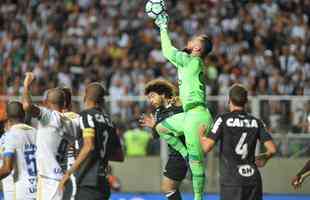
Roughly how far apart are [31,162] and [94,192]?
136 centimetres

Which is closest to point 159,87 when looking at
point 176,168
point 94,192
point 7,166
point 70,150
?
point 176,168

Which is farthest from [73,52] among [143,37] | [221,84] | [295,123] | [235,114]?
[235,114]

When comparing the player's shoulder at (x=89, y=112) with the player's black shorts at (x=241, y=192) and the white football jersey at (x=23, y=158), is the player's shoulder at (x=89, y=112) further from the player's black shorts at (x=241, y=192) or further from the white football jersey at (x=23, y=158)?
the player's black shorts at (x=241, y=192)

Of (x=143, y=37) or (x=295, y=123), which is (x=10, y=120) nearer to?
(x=295, y=123)

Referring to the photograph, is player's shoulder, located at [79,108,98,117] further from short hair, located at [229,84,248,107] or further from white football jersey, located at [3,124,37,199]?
short hair, located at [229,84,248,107]

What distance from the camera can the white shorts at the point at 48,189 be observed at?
12008 mm

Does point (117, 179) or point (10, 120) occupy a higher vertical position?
point (10, 120)

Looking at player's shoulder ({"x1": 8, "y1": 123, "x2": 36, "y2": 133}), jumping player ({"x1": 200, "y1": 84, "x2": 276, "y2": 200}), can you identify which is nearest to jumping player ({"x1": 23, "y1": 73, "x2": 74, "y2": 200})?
player's shoulder ({"x1": 8, "y1": 123, "x2": 36, "y2": 133})

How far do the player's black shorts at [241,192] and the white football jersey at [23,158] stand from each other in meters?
2.38

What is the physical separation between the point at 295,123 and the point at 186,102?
7.55 meters

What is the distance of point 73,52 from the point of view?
2552 centimetres

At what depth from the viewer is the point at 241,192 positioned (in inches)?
467

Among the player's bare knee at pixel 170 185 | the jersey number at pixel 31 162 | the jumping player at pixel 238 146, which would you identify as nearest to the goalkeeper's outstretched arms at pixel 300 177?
the jumping player at pixel 238 146

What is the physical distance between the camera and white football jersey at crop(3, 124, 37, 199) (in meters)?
12.1
